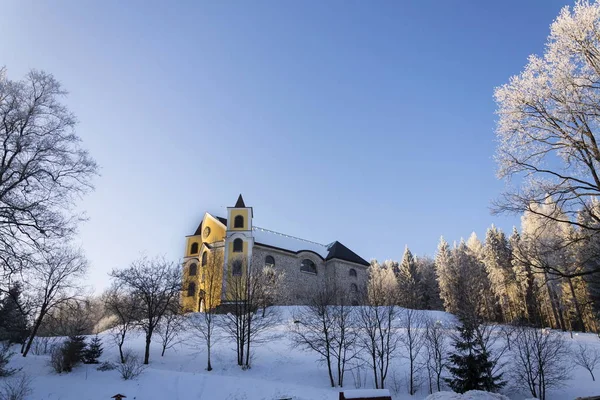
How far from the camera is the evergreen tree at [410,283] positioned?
4874 centimetres

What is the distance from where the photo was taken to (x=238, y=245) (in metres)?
36.8

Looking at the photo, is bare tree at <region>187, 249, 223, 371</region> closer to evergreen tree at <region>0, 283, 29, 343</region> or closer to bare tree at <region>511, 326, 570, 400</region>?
evergreen tree at <region>0, 283, 29, 343</region>

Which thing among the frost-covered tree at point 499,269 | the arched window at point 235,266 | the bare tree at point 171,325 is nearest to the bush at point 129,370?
the bare tree at point 171,325

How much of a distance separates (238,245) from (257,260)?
281 cm

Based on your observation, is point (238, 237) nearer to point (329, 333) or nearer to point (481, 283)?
point (329, 333)

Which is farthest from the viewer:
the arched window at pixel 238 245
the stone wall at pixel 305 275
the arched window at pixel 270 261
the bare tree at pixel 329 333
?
the arched window at pixel 270 261

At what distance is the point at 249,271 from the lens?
26.4 metres

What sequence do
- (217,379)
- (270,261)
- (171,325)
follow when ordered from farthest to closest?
(270,261), (171,325), (217,379)

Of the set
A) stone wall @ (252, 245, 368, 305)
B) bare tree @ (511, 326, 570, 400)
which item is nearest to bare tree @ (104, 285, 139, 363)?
stone wall @ (252, 245, 368, 305)

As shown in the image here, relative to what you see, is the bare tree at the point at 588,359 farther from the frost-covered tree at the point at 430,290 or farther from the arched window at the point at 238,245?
the frost-covered tree at the point at 430,290

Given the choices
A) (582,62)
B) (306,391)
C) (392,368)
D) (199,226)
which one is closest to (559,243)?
(582,62)

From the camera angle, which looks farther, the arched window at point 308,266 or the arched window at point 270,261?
the arched window at point 308,266

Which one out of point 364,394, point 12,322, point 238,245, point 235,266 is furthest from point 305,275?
point 364,394

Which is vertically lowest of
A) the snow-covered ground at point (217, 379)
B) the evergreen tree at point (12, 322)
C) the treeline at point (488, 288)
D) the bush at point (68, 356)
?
the snow-covered ground at point (217, 379)
